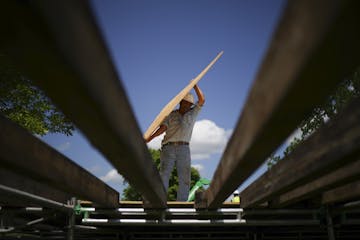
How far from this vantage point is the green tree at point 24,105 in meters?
11.6

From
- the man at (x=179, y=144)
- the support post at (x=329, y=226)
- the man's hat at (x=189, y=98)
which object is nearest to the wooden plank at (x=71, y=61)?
the support post at (x=329, y=226)

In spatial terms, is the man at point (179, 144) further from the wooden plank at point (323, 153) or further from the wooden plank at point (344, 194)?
the wooden plank at point (323, 153)

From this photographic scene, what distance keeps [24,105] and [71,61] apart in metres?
12.8

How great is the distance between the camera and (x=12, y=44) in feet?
3.05

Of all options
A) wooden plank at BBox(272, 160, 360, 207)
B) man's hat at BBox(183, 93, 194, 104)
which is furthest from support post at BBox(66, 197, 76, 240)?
man's hat at BBox(183, 93, 194, 104)

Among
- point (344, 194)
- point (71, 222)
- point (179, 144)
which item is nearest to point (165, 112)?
point (179, 144)

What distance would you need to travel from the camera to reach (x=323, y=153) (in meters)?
2.24

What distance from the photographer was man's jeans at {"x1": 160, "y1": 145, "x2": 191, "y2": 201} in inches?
235

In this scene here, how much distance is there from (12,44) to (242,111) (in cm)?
95

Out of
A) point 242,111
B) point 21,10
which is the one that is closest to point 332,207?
point 242,111

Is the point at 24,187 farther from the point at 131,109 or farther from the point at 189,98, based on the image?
the point at 189,98

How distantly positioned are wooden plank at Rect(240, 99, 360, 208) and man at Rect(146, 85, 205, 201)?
114 inches

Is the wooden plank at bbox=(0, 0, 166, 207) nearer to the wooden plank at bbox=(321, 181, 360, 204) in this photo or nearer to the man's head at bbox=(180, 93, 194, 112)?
the wooden plank at bbox=(321, 181, 360, 204)

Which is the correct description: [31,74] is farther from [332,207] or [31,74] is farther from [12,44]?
[332,207]
